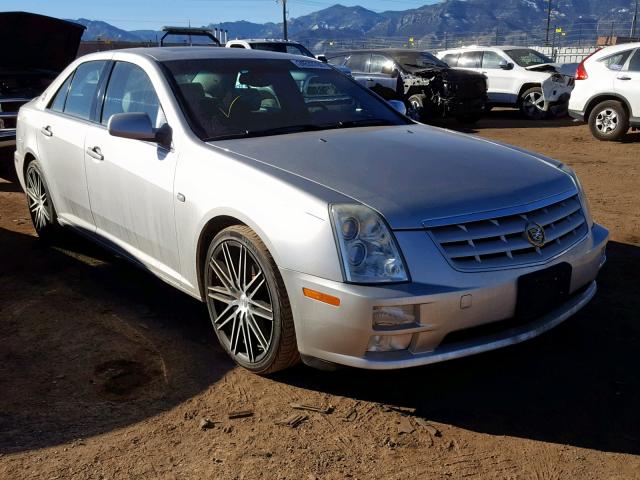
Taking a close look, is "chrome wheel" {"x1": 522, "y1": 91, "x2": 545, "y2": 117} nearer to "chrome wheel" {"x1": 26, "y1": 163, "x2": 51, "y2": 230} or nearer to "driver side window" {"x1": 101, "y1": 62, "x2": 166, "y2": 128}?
"chrome wheel" {"x1": 26, "y1": 163, "x2": 51, "y2": 230}

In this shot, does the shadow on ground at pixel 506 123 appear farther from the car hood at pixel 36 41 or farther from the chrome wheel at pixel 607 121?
the car hood at pixel 36 41

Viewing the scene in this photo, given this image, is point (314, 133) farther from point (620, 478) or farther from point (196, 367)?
point (620, 478)

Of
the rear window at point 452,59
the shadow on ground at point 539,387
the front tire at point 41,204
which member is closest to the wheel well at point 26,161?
the front tire at point 41,204

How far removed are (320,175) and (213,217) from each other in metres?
0.58

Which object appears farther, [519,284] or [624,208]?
[624,208]

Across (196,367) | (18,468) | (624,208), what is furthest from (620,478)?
(624,208)

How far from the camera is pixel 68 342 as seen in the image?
3.75 metres

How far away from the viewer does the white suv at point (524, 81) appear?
15.3 m

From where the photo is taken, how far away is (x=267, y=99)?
4.09m

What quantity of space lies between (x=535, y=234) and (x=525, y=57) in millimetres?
14201

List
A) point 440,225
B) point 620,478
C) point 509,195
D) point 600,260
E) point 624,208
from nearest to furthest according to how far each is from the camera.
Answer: point 620,478
point 440,225
point 509,195
point 600,260
point 624,208

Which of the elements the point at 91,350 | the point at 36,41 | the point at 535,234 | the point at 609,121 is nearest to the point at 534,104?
the point at 609,121

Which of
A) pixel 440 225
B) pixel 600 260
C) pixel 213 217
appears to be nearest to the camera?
pixel 440 225

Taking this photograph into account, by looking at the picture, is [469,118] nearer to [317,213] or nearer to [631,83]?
[631,83]
